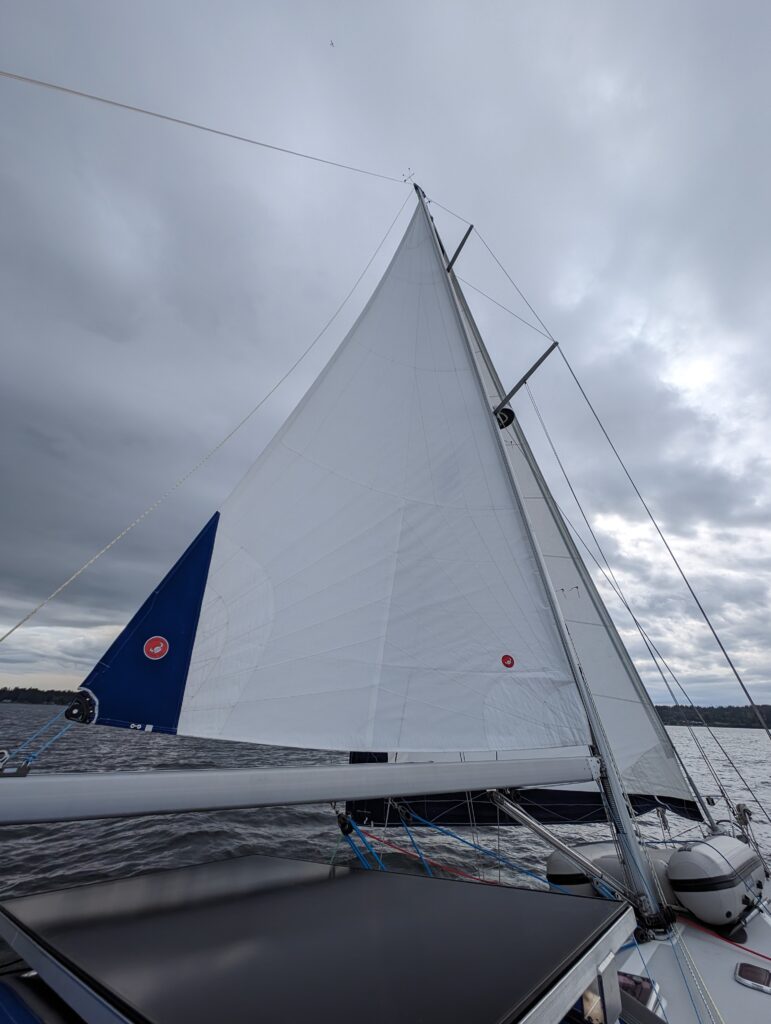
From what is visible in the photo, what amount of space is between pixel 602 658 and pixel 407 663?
283 cm

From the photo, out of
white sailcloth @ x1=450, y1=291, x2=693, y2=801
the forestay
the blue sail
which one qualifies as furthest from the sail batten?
the blue sail

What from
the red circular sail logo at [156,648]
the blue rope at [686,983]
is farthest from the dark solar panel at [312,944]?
the blue rope at [686,983]

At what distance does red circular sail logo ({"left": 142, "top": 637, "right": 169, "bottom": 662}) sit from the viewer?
2.88m

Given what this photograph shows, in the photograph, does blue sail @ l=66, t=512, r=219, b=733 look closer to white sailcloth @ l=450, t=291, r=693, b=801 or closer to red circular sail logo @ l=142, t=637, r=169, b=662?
red circular sail logo @ l=142, t=637, r=169, b=662

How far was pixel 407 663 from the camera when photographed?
120 inches

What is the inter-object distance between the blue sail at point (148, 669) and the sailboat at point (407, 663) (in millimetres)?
12

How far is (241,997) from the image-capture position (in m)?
0.97

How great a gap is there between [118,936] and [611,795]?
2674 millimetres

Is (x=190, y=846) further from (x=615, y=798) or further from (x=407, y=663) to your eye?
(x=615, y=798)

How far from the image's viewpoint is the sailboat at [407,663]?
7.95 feet

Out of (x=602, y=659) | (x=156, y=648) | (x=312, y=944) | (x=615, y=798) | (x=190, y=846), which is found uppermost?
(x=602, y=659)

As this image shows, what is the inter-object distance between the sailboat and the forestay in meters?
0.01

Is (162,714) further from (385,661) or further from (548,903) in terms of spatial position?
(548,903)

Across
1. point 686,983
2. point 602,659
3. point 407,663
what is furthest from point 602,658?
point 407,663
